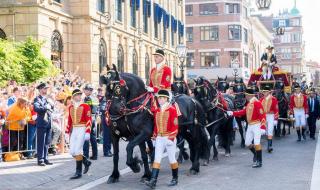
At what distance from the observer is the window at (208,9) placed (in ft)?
218

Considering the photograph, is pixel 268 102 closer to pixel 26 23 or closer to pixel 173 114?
pixel 173 114

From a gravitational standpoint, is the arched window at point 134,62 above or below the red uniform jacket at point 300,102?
above

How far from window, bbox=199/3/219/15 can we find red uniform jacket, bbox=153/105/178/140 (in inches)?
2288

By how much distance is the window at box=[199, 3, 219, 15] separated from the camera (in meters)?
66.6

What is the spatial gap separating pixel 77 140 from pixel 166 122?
230 centimetres

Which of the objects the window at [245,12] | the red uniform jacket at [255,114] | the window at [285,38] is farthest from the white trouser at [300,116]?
the window at [285,38]

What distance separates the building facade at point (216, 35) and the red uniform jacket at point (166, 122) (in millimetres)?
55279

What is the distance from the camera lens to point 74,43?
28.5 m

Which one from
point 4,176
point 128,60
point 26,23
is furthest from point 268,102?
point 128,60

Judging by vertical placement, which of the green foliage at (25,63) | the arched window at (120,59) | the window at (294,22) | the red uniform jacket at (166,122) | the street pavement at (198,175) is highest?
the window at (294,22)

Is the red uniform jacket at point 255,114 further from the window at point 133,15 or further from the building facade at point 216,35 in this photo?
the building facade at point 216,35

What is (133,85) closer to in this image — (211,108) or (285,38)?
(211,108)

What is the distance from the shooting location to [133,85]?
10.4m

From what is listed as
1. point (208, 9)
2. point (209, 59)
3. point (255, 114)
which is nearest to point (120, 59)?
point (255, 114)
